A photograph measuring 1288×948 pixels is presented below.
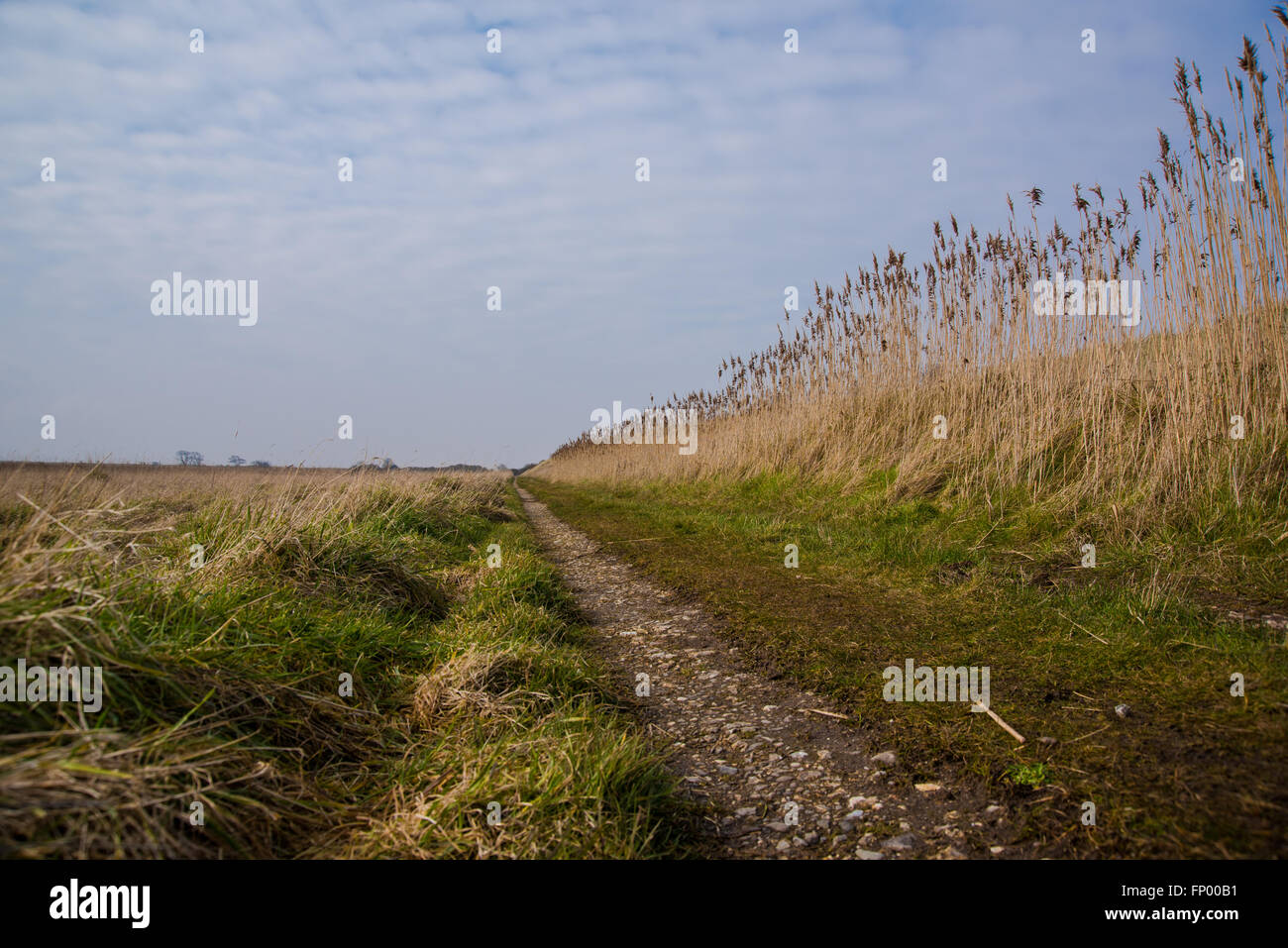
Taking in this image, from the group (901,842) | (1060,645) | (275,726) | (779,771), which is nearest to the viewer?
(901,842)

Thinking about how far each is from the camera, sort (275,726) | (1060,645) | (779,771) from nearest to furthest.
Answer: (275,726) < (779,771) < (1060,645)

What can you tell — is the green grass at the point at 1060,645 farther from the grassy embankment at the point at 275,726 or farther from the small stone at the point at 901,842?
the grassy embankment at the point at 275,726

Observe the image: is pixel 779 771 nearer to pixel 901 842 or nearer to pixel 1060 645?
pixel 901 842

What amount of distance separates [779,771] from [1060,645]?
2.07 m

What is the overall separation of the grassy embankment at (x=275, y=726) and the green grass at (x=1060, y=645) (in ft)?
4.27

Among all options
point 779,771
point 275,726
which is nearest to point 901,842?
point 779,771

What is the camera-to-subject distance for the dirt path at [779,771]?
2.23m

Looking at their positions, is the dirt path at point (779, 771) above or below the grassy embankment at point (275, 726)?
below

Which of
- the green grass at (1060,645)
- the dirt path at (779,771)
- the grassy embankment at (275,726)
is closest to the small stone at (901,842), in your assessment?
the dirt path at (779,771)

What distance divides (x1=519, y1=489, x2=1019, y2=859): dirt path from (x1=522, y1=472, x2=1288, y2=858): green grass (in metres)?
0.15

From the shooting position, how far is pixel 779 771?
9.07 ft
